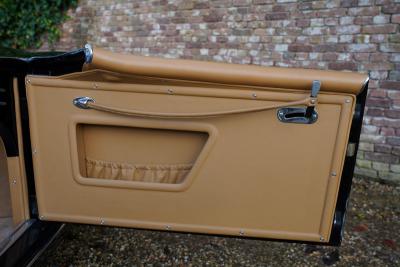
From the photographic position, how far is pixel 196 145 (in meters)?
1.32

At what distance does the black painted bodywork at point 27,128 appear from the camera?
3.90 feet

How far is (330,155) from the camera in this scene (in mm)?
1212

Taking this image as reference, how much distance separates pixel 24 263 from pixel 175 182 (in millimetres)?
691

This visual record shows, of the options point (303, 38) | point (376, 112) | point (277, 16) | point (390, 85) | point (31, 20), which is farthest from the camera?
point (31, 20)

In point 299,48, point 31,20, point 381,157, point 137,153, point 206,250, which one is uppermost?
point 31,20

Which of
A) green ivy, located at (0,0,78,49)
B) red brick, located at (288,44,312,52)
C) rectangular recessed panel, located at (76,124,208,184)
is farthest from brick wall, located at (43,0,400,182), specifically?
rectangular recessed panel, located at (76,124,208,184)

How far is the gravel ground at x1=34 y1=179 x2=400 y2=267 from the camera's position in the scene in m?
2.08

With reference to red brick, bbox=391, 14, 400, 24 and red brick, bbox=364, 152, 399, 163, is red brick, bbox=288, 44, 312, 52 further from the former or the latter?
red brick, bbox=364, 152, 399, 163

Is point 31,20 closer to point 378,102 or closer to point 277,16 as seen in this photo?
point 277,16

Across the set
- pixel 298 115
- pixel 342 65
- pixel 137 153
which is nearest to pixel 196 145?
pixel 137 153

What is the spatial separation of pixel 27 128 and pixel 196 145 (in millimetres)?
655

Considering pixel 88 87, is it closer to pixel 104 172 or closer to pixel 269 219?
pixel 104 172

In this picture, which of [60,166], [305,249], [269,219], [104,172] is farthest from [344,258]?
[60,166]

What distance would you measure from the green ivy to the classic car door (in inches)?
190
